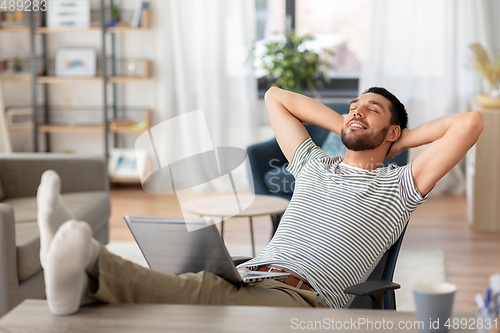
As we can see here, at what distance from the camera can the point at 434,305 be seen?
0.88 m

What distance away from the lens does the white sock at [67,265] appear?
0.94m

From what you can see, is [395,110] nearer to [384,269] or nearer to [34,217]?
[384,269]

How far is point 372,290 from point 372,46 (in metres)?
3.39

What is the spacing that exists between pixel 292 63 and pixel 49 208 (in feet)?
10.6

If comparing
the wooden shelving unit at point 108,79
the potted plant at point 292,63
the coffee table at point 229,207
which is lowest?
the coffee table at point 229,207

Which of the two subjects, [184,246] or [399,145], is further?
[399,145]

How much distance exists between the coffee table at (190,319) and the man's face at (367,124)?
72 centimetres

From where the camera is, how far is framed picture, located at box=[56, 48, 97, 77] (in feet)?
14.9

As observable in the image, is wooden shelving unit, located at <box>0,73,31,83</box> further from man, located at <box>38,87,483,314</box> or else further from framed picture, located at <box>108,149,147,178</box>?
man, located at <box>38,87,483,314</box>

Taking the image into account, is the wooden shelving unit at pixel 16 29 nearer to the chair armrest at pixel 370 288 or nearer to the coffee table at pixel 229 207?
the coffee table at pixel 229 207

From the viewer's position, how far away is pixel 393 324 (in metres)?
0.95

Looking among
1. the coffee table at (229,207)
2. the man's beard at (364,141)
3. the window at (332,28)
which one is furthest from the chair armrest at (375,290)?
the window at (332,28)

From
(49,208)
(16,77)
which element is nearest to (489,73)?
(49,208)

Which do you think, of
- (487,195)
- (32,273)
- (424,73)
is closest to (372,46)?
(424,73)
